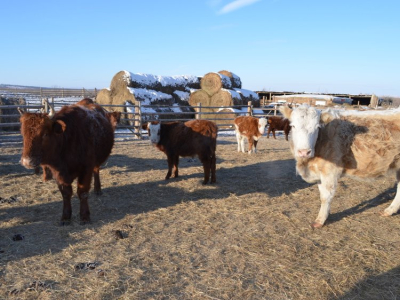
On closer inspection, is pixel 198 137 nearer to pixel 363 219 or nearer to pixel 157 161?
pixel 157 161

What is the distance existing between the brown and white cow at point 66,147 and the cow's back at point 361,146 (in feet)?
11.1

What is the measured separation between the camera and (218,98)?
16.4m

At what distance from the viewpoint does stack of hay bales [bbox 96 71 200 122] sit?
14.2 metres

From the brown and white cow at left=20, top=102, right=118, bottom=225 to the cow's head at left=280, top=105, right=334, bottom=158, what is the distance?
2.96 metres

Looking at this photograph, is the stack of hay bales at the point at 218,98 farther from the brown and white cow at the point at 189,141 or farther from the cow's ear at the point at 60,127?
the cow's ear at the point at 60,127

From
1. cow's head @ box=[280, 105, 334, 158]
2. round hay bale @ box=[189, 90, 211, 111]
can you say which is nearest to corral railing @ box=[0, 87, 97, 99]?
round hay bale @ box=[189, 90, 211, 111]

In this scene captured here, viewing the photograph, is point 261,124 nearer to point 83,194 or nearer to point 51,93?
point 83,194

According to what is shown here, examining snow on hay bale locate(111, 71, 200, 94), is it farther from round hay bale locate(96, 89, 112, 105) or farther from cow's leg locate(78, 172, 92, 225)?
cow's leg locate(78, 172, 92, 225)

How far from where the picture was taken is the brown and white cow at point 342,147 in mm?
4199

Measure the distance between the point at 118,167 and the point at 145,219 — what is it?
133 inches

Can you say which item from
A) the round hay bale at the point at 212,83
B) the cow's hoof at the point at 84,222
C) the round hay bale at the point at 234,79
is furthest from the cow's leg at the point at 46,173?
the round hay bale at the point at 234,79

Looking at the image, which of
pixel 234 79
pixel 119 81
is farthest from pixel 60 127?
pixel 234 79

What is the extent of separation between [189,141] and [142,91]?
28.6 feet

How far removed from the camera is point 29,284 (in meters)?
2.83
